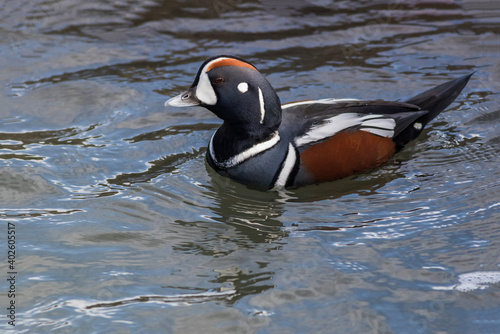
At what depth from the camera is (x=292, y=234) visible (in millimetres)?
5230

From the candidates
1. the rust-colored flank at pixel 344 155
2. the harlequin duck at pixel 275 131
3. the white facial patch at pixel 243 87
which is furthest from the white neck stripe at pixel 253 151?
the white facial patch at pixel 243 87

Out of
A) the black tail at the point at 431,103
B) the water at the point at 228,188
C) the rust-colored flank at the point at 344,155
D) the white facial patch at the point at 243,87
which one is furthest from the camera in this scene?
the black tail at the point at 431,103

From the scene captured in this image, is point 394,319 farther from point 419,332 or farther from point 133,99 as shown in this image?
point 133,99

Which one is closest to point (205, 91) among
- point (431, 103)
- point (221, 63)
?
point (221, 63)

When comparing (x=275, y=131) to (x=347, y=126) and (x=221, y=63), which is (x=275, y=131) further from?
(x=221, y=63)

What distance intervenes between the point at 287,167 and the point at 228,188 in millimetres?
564

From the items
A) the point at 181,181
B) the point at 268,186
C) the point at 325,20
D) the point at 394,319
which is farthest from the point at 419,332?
the point at 325,20

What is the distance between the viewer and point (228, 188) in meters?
5.95

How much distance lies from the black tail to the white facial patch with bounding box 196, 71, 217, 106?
1.94 metres

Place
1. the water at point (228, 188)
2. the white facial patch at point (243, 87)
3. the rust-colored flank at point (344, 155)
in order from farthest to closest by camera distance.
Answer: the rust-colored flank at point (344, 155) < the white facial patch at point (243, 87) < the water at point (228, 188)

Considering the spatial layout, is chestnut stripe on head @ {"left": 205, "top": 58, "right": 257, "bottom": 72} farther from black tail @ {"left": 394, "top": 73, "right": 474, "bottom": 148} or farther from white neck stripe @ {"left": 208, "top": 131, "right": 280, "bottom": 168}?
black tail @ {"left": 394, "top": 73, "right": 474, "bottom": 148}

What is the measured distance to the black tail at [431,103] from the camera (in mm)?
6527

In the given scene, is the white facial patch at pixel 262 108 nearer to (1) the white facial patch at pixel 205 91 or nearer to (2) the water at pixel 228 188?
(1) the white facial patch at pixel 205 91

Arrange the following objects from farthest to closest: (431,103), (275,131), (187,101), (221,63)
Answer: (431,103)
(275,131)
(187,101)
(221,63)
